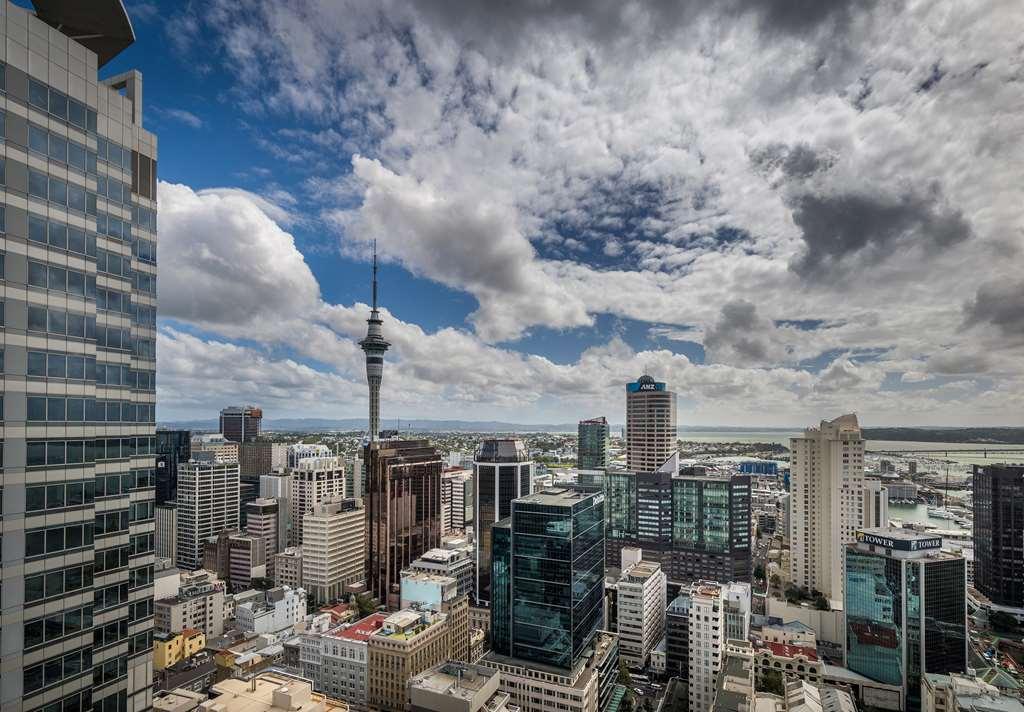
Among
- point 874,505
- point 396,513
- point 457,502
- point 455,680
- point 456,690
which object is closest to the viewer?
point 456,690

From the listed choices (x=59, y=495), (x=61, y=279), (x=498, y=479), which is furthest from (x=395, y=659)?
(x=61, y=279)

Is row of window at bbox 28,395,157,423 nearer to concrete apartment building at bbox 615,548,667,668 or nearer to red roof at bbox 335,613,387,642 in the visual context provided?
red roof at bbox 335,613,387,642

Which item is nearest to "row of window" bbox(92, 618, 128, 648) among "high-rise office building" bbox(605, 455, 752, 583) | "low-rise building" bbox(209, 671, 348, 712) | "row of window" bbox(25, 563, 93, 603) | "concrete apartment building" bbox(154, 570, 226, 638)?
"row of window" bbox(25, 563, 93, 603)

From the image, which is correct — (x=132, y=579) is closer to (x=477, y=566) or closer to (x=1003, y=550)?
(x=477, y=566)

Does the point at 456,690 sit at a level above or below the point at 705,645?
above

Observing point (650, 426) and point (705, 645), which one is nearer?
point (705, 645)

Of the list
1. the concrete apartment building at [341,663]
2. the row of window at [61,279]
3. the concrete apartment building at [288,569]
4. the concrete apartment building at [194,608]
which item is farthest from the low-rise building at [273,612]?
the row of window at [61,279]

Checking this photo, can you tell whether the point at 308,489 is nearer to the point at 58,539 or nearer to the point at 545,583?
the point at 545,583
